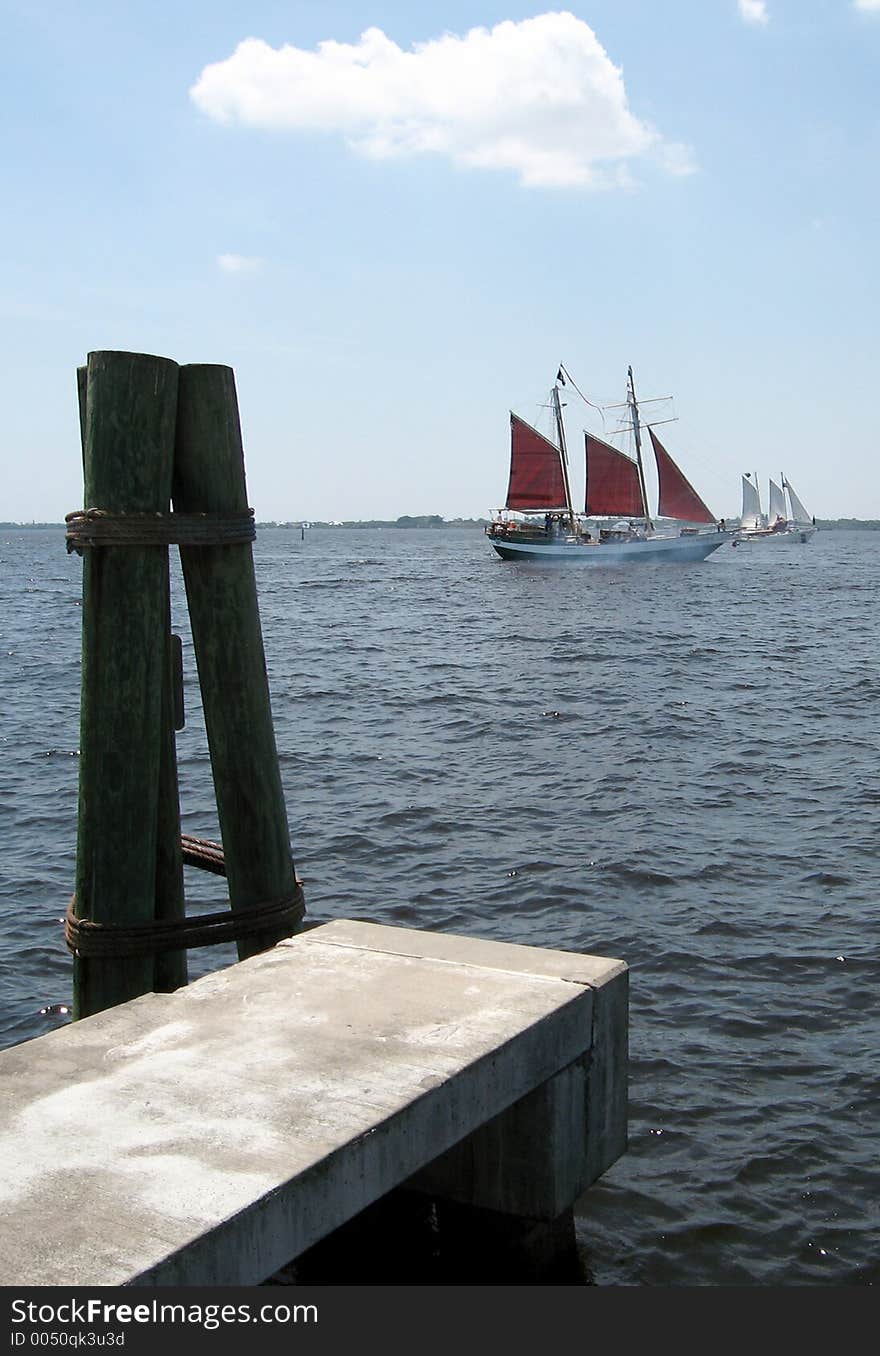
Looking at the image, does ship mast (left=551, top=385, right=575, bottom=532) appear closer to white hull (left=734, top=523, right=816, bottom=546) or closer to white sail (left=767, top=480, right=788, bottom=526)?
white hull (left=734, top=523, right=816, bottom=546)

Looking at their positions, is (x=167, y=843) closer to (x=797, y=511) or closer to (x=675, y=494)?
(x=675, y=494)

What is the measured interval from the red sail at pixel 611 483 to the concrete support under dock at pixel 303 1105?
8862cm

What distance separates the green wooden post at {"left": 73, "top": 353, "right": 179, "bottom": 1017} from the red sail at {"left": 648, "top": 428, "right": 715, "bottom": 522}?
9123 cm

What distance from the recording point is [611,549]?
309 feet

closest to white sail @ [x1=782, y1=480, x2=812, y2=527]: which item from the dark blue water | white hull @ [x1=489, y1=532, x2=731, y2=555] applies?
white hull @ [x1=489, y1=532, x2=731, y2=555]

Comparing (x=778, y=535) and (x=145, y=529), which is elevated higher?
(x=778, y=535)

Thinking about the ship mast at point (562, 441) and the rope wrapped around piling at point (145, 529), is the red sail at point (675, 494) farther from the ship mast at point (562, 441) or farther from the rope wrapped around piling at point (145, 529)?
the rope wrapped around piling at point (145, 529)

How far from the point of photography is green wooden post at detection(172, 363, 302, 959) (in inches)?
203

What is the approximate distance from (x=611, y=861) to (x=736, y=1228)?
6.02 metres

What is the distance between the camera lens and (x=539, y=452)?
9169cm

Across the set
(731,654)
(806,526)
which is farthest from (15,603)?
(806,526)

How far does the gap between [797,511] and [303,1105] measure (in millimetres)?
177281

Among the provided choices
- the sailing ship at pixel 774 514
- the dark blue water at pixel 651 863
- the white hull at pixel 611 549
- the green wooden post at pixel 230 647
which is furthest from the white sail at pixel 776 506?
the green wooden post at pixel 230 647

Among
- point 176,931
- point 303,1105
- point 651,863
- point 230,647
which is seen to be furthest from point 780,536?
point 303,1105
